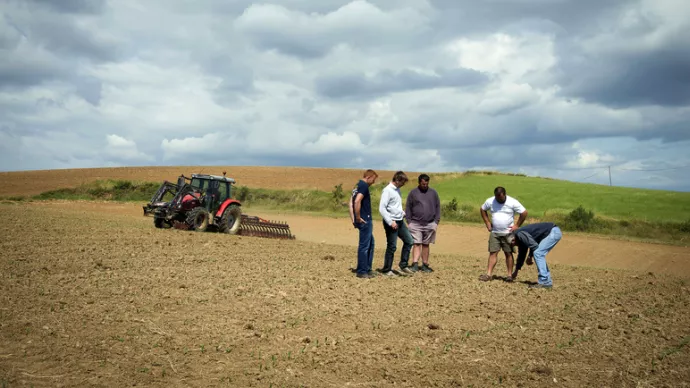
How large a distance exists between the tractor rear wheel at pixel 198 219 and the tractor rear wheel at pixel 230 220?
24.6 inches

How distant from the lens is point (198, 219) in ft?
64.6

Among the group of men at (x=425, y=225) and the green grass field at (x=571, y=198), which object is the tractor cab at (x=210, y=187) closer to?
the group of men at (x=425, y=225)

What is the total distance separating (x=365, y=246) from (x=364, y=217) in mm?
640

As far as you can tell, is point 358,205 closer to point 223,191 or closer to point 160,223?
point 223,191

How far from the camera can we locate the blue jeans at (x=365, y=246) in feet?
36.1

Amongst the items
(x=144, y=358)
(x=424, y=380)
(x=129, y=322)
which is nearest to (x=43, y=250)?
(x=129, y=322)

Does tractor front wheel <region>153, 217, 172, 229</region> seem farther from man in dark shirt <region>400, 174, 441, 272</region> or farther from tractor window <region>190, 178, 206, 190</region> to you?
man in dark shirt <region>400, 174, 441, 272</region>

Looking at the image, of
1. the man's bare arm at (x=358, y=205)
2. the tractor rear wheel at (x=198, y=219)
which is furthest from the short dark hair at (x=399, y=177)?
the tractor rear wheel at (x=198, y=219)

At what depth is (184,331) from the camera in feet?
24.7

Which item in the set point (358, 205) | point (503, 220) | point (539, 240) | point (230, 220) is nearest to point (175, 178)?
point (230, 220)

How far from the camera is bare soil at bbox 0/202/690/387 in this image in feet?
20.2

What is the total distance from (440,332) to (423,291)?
2700 mm

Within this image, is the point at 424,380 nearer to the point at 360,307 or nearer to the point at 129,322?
the point at 360,307

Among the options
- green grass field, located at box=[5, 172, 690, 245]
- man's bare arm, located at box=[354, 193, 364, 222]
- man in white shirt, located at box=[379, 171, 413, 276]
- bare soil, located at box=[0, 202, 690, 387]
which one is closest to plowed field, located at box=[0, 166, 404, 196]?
green grass field, located at box=[5, 172, 690, 245]
